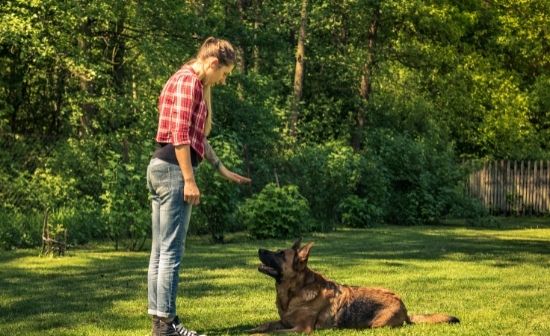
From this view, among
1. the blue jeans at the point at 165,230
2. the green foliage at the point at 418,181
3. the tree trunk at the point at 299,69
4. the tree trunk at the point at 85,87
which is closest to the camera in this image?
the blue jeans at the point at 165,230

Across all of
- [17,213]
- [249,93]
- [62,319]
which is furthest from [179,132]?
[249,93]

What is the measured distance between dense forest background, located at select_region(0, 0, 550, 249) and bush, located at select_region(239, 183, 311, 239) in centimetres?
3

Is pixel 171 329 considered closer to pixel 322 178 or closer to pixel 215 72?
pixel 215 72

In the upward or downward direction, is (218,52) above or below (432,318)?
above

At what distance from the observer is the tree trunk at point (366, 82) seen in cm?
3375

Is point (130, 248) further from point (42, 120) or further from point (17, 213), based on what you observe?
point (42, 120)

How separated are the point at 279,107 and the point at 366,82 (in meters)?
5.14

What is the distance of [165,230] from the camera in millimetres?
6719

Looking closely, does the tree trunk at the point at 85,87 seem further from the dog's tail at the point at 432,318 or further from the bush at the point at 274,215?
the dog's tail at the point at 432,318

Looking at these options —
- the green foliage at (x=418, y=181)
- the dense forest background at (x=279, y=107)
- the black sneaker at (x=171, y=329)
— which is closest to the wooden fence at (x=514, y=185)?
the dense forest background at (x=279, y=107)

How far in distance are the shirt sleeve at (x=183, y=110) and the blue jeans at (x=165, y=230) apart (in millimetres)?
235

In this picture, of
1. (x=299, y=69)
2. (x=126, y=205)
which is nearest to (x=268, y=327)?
(x=126, y=205)

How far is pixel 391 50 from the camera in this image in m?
34.1

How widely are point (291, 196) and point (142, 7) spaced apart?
8.15 meters
